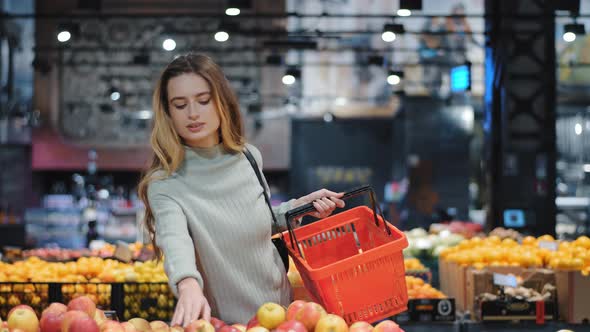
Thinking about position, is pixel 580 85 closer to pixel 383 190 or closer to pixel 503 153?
pixel 383 190

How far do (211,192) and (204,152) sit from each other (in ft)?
0.44

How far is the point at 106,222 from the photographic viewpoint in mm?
16562

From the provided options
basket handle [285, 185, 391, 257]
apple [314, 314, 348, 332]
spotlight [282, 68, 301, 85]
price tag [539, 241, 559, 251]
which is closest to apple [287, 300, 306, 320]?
apple [314, 314, 348, 332]

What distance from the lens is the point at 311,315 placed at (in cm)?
232

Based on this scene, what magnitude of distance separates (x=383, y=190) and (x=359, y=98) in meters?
2.37

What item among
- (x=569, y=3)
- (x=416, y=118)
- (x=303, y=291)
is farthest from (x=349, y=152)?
(x=303, y=291)

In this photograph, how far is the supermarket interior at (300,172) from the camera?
2539mm

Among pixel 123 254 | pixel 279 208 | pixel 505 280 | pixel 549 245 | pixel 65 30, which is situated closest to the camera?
pixel 279 208

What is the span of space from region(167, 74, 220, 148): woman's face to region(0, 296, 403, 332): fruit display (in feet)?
1.92

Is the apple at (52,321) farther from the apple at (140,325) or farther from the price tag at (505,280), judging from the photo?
the price tag at (505,280)

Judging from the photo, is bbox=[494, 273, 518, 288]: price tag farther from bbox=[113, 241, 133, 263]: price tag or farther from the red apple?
the red apple

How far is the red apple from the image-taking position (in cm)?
217

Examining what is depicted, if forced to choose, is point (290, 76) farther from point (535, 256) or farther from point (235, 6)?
point (535, 256)

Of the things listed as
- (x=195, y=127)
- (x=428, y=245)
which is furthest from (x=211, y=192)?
(x=428, y=245)
